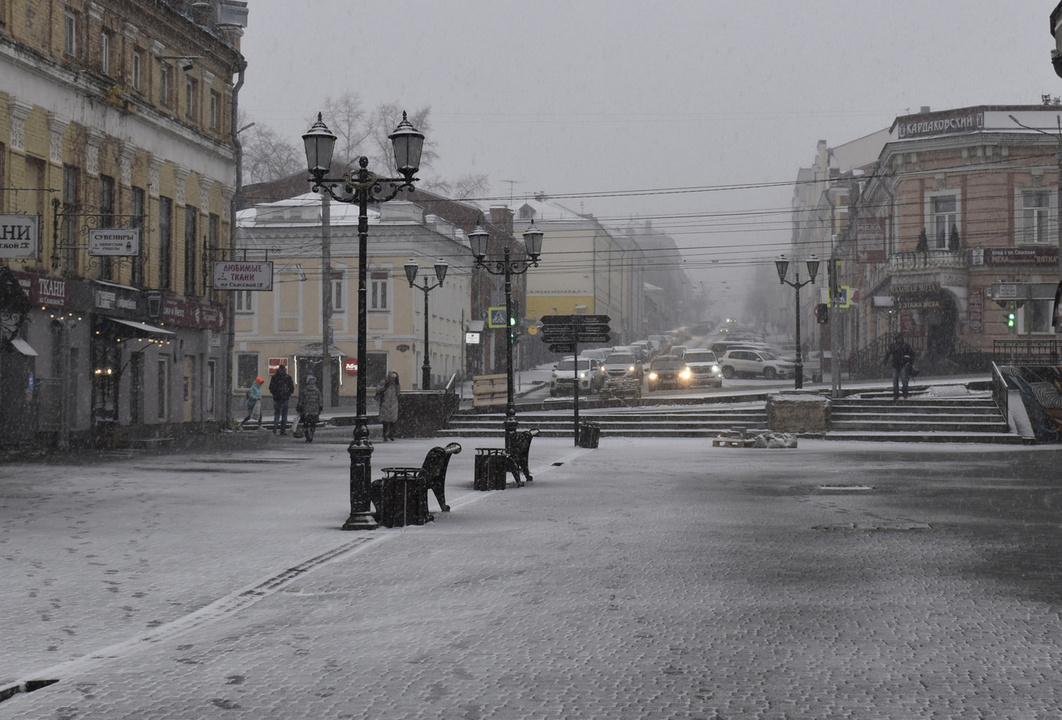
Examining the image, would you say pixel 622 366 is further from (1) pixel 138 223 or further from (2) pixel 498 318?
(1) pixel 138 223

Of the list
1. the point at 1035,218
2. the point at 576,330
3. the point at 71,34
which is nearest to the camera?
the point at 576,330

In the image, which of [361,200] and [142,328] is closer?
[361,200]

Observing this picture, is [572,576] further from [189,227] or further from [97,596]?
[189,227]

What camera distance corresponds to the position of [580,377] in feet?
176

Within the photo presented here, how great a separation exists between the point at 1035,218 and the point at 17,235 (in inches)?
1582

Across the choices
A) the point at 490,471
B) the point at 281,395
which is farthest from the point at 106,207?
the point at 490,471

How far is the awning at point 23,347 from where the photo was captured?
90.9 ft

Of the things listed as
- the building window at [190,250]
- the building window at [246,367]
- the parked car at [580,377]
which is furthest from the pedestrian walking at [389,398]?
the building window at [246,367]

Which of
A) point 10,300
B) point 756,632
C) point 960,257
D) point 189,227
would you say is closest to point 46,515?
point 756,632

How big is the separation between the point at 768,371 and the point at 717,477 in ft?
141

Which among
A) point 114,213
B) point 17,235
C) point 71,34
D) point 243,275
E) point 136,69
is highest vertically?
point 136,69

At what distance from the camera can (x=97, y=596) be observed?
9398 millimetres

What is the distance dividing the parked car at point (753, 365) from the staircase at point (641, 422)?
81.1ft

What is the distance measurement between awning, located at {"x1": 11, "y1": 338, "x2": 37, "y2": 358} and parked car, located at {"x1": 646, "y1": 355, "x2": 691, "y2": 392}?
94.4ft
